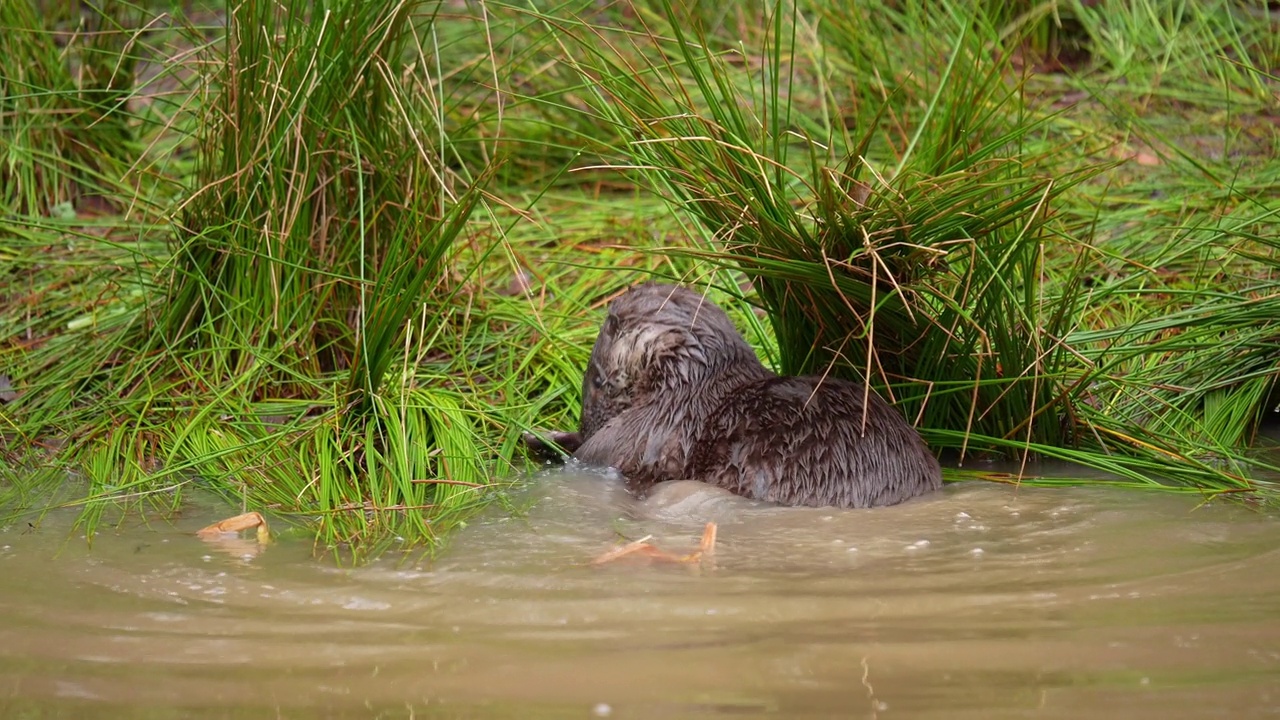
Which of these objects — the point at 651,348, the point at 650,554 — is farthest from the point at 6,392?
the point at 650,554

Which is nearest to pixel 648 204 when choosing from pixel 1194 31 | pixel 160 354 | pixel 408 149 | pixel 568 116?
pixel 568 116

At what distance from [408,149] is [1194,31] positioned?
4.48 meters

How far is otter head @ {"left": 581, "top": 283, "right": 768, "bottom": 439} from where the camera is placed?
13.3 ft

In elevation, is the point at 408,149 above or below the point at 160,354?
above

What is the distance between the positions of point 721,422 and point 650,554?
843 mm

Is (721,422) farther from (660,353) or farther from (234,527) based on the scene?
(234,527)

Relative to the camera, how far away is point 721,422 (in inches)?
152

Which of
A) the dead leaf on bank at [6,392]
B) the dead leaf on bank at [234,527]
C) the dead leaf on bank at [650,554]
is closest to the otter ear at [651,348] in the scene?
the dead leaf on bank at [650,554]

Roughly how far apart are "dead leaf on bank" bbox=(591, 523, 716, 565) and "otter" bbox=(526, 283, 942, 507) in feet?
1.73

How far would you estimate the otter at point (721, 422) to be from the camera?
11.8 feet

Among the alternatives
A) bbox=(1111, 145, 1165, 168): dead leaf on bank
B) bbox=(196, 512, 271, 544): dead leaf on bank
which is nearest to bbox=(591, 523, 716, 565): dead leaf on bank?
bbox=(196, 512, 271, 544): dead leaf on bank

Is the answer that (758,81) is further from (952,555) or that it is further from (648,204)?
(952,555)

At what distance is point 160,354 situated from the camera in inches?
169

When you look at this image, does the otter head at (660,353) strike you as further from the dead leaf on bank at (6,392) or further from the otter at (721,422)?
the dead leaf on bank at (6,392)
